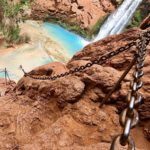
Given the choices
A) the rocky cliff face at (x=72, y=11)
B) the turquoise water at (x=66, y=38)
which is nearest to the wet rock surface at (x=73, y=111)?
the turquoise water at (x=66, y=38)

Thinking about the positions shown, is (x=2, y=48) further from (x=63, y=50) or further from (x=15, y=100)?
(x=15, y=100)

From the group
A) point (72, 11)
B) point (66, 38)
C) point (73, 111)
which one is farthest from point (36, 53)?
point (73, 111)

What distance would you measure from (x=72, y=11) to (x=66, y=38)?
2893 mm

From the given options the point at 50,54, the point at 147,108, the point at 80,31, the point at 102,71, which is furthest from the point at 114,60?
the point at 80,31

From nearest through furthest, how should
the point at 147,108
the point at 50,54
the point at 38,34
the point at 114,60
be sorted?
the point at 147,108 < the point at 114,60 < the point at 50,54 < the point at 38,34

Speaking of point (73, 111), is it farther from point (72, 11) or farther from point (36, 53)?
point (72, 11)

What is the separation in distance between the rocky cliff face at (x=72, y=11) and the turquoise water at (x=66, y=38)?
2.93ft

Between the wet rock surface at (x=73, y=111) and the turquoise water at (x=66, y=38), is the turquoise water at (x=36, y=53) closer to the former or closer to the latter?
the turquoise water at (x=66, y=38)

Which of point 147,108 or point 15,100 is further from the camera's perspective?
point 15,100

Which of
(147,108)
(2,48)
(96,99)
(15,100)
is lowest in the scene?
(2,48)

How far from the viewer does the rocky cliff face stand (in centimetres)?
2448

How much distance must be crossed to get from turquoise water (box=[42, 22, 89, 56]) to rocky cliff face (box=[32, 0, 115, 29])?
89 centimetres

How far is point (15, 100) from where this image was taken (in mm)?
7160

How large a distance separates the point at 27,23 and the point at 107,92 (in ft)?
62.1
